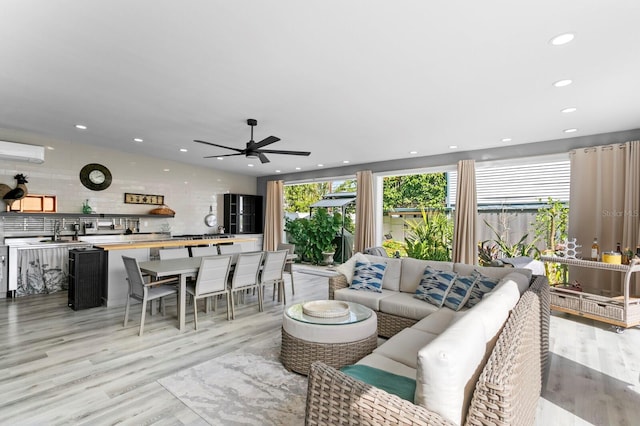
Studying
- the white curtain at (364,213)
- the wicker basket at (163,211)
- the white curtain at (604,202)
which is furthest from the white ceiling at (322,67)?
the wicker basket at (163,211)

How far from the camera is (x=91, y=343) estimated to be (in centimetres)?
323

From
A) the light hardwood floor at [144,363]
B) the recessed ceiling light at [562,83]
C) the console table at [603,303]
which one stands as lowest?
the light hardwood floor at [144,363]

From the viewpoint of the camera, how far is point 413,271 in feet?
12.7

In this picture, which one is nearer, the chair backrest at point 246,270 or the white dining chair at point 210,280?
the white dining chair at point 210,280

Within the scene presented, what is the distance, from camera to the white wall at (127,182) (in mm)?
5559

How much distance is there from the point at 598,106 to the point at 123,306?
648 centimetres

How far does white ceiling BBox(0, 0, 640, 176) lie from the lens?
203cm

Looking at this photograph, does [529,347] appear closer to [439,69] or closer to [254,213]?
[439,69]

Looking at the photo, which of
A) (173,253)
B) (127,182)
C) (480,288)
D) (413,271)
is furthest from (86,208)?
(480,288)

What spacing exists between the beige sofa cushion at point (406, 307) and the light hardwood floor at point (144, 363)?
3.60 ft

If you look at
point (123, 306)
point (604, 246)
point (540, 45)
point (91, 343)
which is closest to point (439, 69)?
point (540, 45)

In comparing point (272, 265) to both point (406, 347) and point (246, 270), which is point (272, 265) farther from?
point (406, 347)

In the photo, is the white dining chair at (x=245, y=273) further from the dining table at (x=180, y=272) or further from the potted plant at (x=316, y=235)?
the potted plant at (x=316, y=235)

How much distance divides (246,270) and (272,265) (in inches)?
19.0
